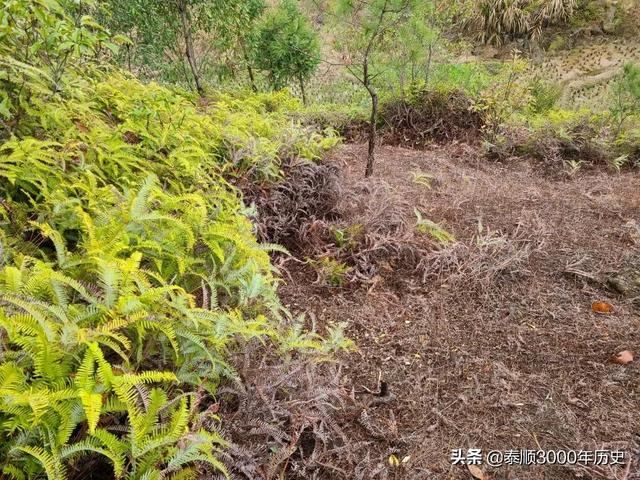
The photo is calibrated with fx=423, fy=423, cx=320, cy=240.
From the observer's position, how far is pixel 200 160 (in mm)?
3004

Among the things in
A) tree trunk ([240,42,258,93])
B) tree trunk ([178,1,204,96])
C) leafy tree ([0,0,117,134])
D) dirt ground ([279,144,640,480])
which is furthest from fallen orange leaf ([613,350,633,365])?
tree trunk ([240,42,258,93])

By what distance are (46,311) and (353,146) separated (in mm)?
5391

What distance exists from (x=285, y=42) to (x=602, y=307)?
6.48m

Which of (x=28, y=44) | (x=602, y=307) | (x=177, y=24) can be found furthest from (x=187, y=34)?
(x=602, y=307)

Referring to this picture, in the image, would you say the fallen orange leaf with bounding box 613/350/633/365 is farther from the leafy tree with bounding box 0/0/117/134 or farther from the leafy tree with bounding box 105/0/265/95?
the leafy tree with bounding box 105/0/265/95

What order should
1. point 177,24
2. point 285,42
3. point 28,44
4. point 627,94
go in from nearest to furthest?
point 28,44, point 627,94, point 177,24, point 285,42

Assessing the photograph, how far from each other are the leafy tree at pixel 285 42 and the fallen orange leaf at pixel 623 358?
6185mm

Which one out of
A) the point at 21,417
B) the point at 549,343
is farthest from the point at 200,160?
the point at 549,343

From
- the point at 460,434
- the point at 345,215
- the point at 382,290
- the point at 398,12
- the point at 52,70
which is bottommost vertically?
the point at 460,434

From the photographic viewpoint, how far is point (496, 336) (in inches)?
101

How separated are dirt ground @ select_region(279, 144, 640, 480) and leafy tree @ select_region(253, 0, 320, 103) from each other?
167 inches

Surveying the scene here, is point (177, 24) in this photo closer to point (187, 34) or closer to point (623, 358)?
point (187, 34)

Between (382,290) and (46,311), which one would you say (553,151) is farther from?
(46,311)

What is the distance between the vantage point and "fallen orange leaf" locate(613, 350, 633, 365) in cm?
231
